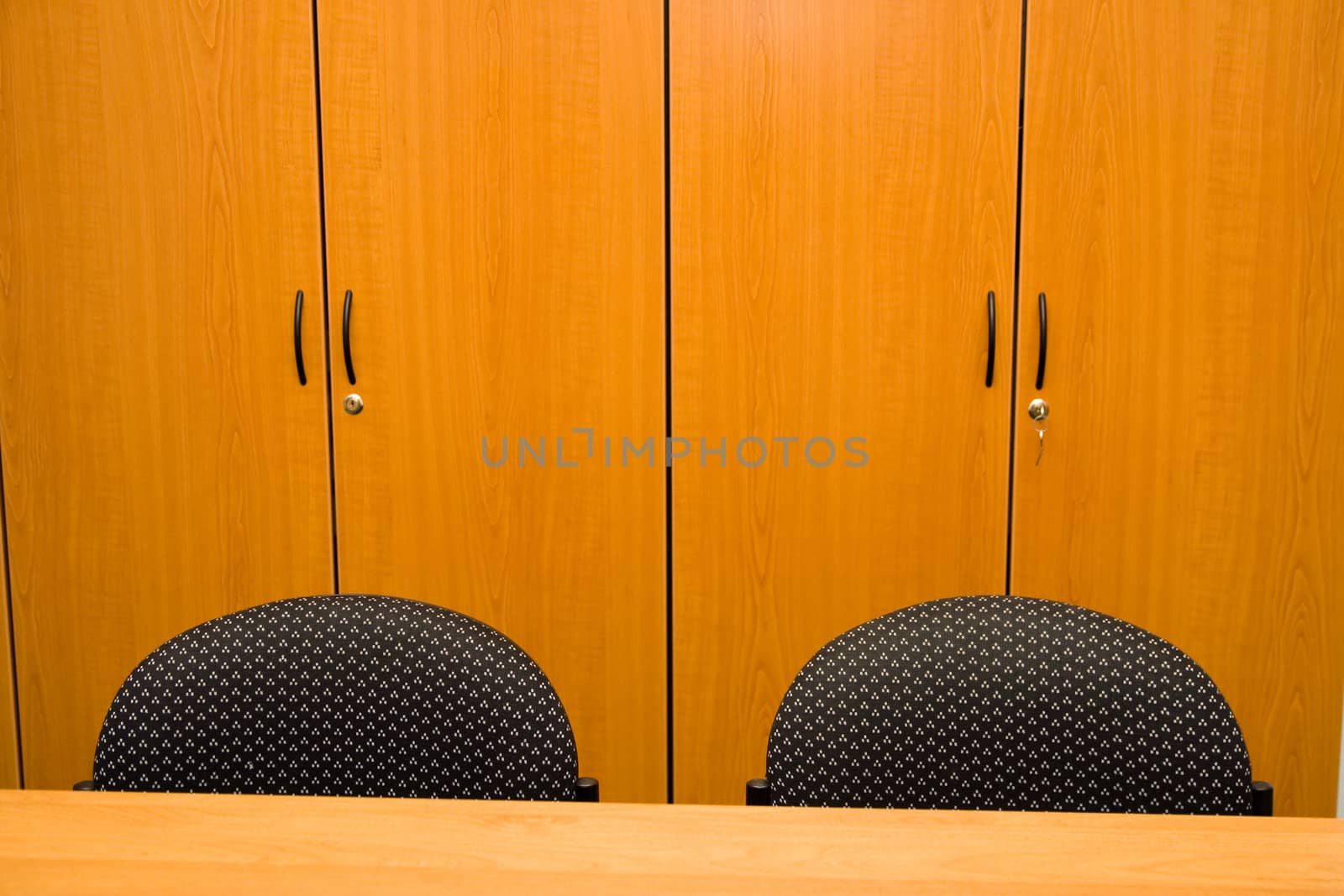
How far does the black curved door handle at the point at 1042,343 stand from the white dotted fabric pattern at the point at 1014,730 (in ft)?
2.94

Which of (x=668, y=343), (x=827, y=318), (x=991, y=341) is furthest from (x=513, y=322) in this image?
(x=991, y=341)

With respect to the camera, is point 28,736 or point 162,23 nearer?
point 162,23

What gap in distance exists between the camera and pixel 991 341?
6.48ft

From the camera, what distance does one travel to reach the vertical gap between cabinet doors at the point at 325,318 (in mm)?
1992

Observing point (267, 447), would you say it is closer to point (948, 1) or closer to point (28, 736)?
point (28, 736)

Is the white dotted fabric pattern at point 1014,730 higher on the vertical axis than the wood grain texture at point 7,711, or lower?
higher

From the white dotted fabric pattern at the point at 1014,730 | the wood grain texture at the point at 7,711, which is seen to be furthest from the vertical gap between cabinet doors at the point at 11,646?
the white dotted fabric pattern at the point at 1014,730

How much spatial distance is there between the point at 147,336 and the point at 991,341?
153 cm

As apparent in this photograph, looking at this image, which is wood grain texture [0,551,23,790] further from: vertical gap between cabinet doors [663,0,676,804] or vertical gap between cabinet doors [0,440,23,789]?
vertical gap between cabinet doors [663,0,676,804]

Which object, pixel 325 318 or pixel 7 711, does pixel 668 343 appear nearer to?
pixel 325 318

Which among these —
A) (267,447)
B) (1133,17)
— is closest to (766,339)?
(1133,17)

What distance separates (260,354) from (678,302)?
30.5 inches

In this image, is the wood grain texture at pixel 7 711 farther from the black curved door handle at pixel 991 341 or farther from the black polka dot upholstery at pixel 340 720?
the black curved door handle at pixel 991 341

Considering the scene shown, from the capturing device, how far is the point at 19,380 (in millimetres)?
2090
